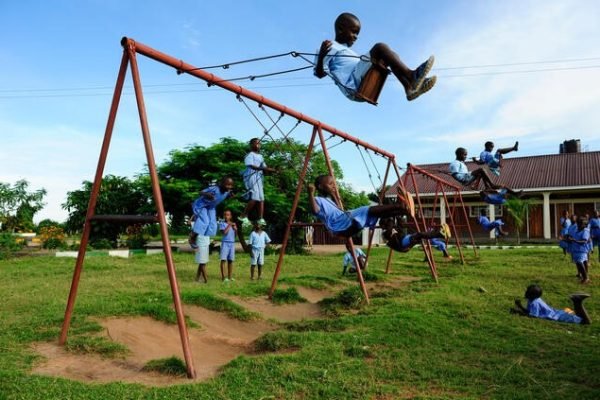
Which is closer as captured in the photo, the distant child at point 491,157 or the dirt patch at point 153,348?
the dirt patch at point 153,348

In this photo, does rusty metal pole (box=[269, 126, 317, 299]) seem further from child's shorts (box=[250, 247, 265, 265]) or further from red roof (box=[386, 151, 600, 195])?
red roof (box=[386, 151, 600, 195])

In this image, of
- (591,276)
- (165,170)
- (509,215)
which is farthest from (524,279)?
(509,215)

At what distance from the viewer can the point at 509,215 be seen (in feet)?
86.6

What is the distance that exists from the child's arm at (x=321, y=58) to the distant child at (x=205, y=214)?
4.32 m

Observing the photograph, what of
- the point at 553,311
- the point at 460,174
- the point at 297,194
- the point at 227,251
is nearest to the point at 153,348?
the point at 297,194

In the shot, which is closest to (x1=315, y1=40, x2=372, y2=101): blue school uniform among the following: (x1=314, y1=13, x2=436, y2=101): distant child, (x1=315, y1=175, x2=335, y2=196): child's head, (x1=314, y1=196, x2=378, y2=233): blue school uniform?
(x1=314, y1=13, x2=436, y2=101): distant child

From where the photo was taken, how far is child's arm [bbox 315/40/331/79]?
480cm

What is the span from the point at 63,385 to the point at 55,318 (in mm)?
2462

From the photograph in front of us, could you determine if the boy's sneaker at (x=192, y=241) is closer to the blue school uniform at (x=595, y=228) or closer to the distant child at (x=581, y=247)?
the distant child at (x=581, y=247)

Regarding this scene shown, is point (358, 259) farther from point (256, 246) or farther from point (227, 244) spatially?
point (227, 244)

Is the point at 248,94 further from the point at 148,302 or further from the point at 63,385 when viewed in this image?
the point at 63,385

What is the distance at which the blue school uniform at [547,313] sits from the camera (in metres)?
6.19

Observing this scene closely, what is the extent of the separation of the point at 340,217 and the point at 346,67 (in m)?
1.77

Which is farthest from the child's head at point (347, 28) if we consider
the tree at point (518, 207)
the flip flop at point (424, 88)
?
the tree at point (518, 207)
